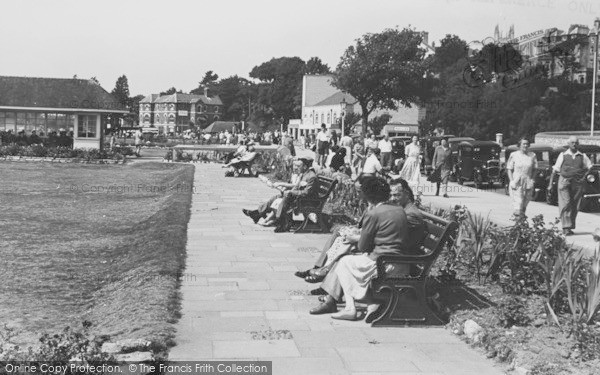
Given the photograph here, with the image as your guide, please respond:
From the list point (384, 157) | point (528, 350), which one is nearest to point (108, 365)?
point (528, 350)

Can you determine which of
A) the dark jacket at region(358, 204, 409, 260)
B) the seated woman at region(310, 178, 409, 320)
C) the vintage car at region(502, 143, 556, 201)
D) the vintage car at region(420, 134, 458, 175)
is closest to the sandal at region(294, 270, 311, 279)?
the seated woman at region(310, 178, 409, 320)

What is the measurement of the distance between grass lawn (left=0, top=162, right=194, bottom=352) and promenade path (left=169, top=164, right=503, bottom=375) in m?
0.32

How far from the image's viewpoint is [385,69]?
7181 centimetres

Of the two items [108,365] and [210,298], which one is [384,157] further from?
[108,365]

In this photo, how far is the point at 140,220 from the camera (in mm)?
17359

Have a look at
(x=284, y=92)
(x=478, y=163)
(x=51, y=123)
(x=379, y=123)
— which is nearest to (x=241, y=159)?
(x=478, y=163)

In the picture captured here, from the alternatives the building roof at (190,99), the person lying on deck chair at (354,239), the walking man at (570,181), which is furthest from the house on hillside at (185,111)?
the person lying on deck chair at (354,239)

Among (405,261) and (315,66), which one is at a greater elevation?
(315,66)

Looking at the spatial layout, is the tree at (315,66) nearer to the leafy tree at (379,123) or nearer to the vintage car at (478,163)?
the leafy tree at (379,123)

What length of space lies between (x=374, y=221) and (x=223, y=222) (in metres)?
7.77

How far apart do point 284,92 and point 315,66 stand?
1681cm

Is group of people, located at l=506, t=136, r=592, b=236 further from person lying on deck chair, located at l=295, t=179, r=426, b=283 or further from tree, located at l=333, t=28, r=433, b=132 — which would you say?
tree, located at l=333, t=28, r=433, b=132

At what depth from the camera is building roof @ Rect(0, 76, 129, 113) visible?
4312 centimetres

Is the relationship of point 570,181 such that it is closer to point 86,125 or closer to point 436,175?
point 436,175
